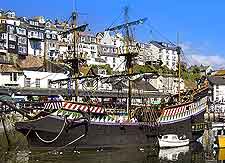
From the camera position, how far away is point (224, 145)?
4378 cm

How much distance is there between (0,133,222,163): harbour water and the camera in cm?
3481

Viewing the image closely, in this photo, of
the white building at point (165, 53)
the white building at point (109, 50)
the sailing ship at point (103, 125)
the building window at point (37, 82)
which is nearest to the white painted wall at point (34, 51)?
the white building at point (109, 50)

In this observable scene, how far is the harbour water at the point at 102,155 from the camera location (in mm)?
34812

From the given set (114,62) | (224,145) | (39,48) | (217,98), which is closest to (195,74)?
(114,62)

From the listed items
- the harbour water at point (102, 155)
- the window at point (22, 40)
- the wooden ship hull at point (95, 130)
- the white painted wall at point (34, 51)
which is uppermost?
the window at point (22, 40)

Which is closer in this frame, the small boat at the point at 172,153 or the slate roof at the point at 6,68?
the small boat at the point at 172,153

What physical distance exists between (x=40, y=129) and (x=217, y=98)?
244ft

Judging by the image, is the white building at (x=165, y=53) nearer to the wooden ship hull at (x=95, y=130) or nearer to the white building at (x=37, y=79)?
the white building at (x=37, y=79)

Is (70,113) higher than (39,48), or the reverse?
(39,48)

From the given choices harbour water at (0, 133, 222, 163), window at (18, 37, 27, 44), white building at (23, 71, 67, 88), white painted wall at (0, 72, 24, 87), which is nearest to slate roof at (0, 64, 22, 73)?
white painted wall at (0, 72, 24, 87)

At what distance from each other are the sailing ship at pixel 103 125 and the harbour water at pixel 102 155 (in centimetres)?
106

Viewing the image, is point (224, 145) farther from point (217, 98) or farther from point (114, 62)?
point (114, 62)

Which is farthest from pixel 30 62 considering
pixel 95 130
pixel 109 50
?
pixel 95 130

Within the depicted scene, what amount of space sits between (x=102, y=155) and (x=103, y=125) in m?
5.04
